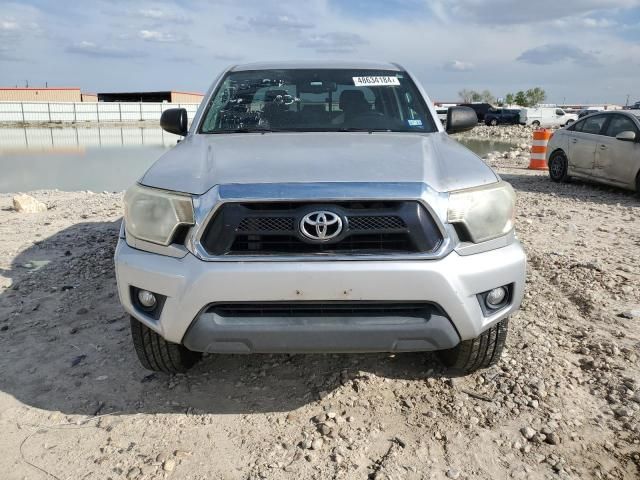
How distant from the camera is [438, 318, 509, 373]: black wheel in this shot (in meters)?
2.83

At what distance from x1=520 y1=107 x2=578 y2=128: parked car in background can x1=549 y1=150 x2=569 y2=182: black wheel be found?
30.4m

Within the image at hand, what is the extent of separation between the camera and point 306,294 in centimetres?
236

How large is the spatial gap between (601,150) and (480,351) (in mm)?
8446

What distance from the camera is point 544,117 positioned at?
39812 mm

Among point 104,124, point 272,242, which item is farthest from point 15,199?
point 104,124

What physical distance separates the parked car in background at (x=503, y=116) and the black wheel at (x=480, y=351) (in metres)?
40.6

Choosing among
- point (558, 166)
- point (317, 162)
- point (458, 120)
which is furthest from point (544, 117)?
point (317, 162)

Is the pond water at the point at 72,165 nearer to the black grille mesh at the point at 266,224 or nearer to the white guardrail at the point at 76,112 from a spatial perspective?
the black grille mesh at the point at 266,224

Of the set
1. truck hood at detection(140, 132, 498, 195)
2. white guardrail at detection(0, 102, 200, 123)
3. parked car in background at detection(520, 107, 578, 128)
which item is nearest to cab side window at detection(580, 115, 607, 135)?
truck hood at detection(140, 132, 498, 195)

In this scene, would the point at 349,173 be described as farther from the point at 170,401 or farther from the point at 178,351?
the point at 170,401

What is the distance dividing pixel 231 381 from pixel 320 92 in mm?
2097

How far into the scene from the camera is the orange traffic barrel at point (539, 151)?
13.3 m

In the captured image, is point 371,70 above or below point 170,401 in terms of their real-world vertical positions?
above

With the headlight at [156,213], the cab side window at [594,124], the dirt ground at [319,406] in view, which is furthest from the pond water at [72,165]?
the cab side window at [594,124]
